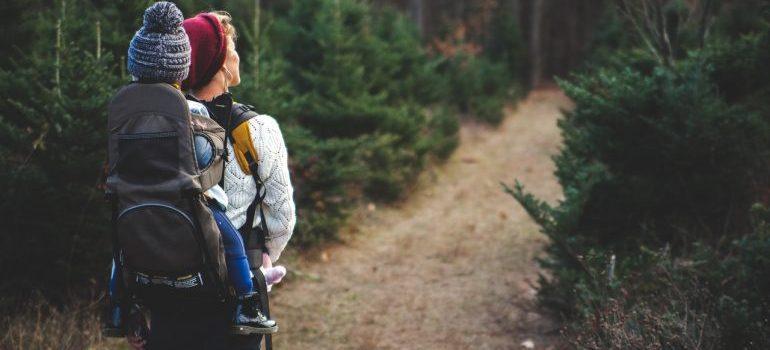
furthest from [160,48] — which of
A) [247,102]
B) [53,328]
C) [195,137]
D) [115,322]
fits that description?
[247,102]

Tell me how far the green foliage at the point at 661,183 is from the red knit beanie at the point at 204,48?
3062 millimetres

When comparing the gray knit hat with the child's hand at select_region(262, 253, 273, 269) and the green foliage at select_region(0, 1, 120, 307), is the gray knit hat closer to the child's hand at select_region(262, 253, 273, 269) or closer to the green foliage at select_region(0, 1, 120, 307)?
the child's hand at select_region(262, 253, 273, 269)

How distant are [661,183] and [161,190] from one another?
176 inches

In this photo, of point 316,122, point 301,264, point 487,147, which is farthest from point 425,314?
point 487,147

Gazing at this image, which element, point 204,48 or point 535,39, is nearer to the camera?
point 204,48

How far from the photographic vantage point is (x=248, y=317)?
2.63 meters

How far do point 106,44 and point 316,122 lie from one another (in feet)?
10.2

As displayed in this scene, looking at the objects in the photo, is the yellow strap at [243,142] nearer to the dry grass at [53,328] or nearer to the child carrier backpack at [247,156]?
the child carrier backpack at [247,156]

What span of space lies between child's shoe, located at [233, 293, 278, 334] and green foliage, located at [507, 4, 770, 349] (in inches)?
108

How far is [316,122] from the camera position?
8.47m

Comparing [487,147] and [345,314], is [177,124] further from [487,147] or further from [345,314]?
[487,147]

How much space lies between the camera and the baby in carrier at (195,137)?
241 centimetres

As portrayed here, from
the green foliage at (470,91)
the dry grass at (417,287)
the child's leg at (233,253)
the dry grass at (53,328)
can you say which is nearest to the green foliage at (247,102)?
the dry grass at (53,328)

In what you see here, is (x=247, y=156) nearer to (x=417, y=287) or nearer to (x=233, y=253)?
(x=233, y=253)
